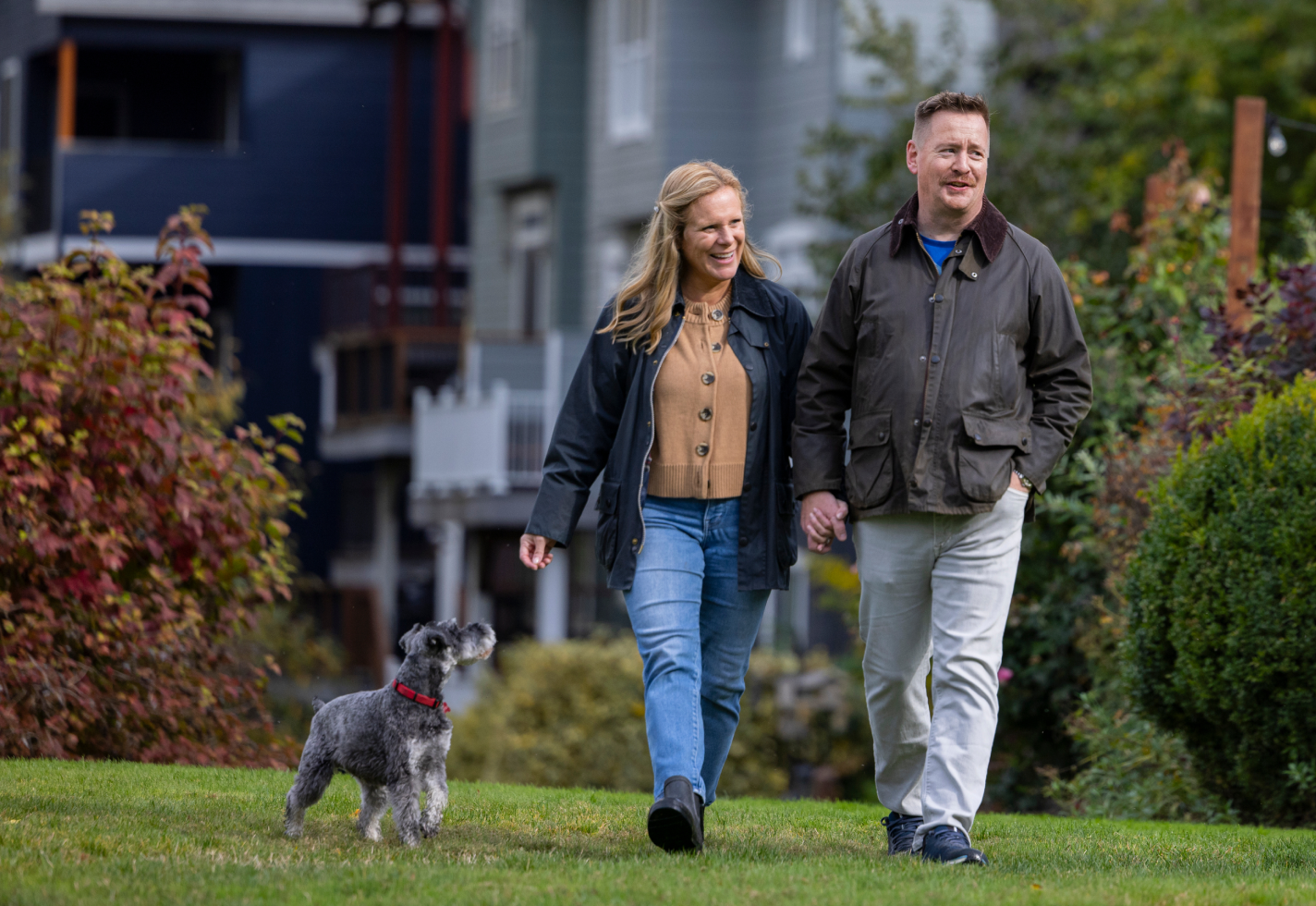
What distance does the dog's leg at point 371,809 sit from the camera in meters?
5.90

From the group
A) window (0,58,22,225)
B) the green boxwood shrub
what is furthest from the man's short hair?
window (0,58,22,225)

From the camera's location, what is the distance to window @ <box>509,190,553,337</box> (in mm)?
25703

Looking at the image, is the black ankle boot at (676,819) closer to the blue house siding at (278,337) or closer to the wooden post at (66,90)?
the blue house siding at (278,337)

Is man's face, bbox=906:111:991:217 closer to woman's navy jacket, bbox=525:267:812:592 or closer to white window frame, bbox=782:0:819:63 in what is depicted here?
woman's navy jacket, bbox=525:267:812:592

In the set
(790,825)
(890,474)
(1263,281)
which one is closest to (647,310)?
(890,474)

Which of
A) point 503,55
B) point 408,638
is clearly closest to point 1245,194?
point 408,638

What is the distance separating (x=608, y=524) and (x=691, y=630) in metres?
0.46

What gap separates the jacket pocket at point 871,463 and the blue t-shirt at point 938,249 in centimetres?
52

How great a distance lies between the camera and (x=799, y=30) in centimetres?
2144

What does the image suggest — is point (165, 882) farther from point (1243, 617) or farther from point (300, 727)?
point (300, 727)

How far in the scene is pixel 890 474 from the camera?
5.75 meters

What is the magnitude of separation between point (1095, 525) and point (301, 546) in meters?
19.8

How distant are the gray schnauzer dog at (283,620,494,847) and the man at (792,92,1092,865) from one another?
1.22 meters

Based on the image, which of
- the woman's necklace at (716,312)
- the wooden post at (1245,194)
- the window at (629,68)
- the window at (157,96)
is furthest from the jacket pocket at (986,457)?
the window at (157,96)
